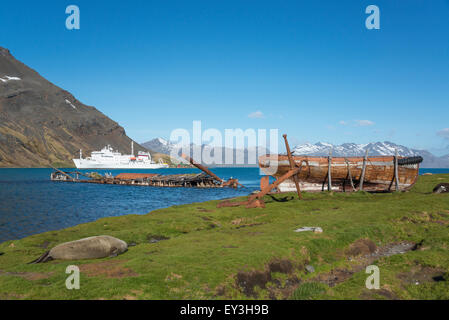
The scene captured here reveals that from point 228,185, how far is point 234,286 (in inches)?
3093

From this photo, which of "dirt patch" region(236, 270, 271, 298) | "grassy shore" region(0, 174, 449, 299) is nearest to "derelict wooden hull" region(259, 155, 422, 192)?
"grassy shore" region(0, 174, 449, 299)

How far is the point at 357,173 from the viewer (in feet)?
117

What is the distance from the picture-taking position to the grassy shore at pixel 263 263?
9.46 metres

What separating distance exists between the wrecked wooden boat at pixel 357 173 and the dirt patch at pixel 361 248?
18.8 metres

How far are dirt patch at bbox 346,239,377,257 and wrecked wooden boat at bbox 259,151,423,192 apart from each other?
18.8 metres

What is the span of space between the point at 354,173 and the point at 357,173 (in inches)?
13.3

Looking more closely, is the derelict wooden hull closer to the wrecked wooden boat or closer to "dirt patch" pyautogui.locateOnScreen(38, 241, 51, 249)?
the wrecked wooden boat

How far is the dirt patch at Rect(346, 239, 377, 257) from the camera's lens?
556 inches

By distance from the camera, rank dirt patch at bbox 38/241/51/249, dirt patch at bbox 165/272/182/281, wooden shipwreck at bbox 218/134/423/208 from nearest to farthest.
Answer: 1. dirt patch at bbox 165/272/182/281
2. dirt patch at bbox 38/241/51/249
3. wooden shipwreck at bbox 218/134/423/208

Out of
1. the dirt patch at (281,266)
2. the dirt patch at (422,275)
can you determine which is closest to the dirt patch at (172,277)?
the dirt patch at (281,266)
